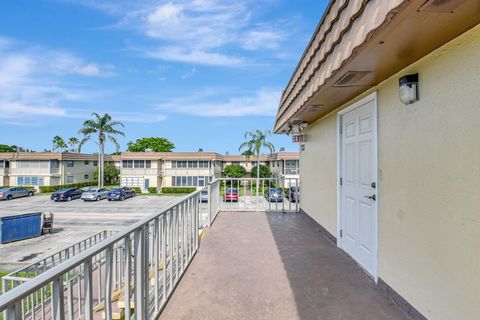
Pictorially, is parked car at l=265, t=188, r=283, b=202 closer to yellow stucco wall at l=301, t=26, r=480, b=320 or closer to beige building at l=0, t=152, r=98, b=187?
yellow stucco wall at l=301, t=26, r=480, b=320

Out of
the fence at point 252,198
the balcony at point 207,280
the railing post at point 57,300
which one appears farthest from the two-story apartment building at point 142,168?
the railing post at point 57,300

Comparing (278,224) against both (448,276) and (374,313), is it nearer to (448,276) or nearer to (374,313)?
(374,313)

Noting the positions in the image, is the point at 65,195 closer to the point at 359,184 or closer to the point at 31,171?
the point at 31,171

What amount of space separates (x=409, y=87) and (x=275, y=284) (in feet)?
7.18

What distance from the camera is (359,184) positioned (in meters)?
3.17

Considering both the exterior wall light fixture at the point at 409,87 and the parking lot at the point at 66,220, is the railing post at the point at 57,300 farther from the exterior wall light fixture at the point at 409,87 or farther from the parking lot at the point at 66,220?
the parking lot at the point at 66,220

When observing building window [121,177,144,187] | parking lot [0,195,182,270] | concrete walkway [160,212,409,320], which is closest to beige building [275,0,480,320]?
concrete walkway [160,212,409,320]

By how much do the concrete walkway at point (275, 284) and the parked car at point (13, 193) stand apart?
29.0 meters

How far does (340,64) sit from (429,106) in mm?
763

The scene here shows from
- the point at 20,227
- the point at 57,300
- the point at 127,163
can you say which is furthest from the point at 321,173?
the point at 127,163

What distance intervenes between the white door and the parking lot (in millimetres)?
5394

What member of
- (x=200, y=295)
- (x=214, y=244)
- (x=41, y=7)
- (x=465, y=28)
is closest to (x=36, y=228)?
(x=41, y=7)

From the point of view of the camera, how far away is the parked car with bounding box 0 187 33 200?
2369 centimetres

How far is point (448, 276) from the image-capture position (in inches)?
66.8
